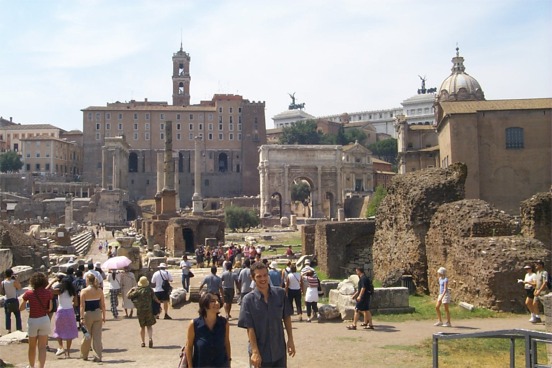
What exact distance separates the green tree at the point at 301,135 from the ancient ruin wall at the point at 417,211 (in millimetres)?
91173

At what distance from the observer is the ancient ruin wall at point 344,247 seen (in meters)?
18.6

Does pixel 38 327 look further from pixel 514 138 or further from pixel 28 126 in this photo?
pixel 28 126

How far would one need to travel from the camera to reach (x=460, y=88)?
2215 inches

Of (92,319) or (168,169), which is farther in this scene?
(168,169)

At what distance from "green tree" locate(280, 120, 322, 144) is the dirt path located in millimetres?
95038

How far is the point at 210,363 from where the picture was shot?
4.89 meters

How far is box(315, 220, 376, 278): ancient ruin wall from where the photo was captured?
18.6m

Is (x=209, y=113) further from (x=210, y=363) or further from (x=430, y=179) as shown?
(x=210, y=363)

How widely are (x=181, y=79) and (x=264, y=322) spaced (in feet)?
358

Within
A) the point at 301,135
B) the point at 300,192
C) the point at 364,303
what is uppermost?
the point at 301,135

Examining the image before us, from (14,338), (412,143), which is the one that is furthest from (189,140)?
(14,338)

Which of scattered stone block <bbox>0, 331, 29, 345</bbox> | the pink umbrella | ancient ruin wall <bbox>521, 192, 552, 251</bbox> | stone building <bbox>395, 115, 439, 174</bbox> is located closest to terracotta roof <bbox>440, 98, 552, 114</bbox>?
stone building <bbox>395, 115, 439, 174</bbox>

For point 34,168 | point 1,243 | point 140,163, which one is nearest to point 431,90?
point 140,163

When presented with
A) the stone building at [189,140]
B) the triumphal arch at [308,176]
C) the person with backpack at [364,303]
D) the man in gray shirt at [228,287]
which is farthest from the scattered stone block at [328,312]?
the stone building at [189,140]
